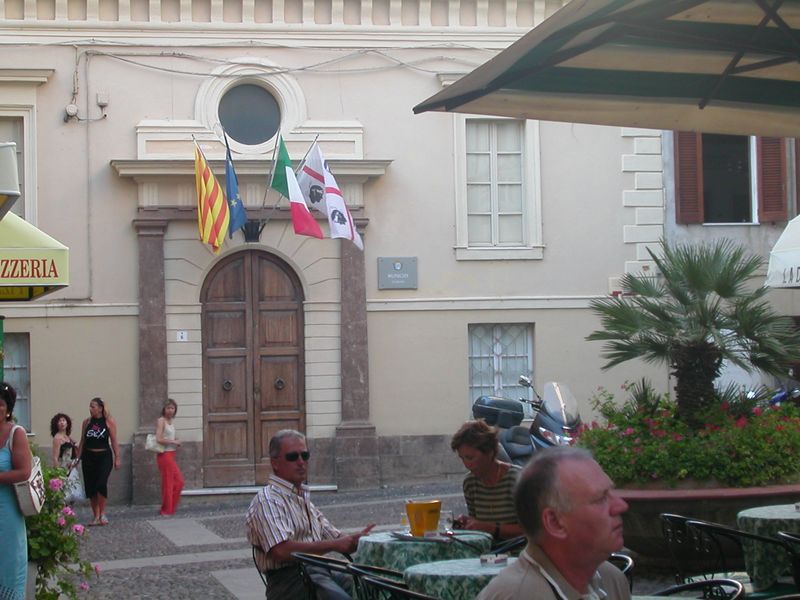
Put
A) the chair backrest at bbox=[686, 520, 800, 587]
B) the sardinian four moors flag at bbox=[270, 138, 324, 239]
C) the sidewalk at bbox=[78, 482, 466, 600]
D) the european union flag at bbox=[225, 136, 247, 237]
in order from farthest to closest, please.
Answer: the european union flag at bbox=[225, 136, 247, 237]
the sardinian four moors flag at bbox=[270, 138, 324, 239]
the sidewalk at bbox=[78, 482, 466, 600]
the chair backrest at bbox=[686, 520, 800, 587]

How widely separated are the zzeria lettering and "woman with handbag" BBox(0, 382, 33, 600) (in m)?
→ 2.98

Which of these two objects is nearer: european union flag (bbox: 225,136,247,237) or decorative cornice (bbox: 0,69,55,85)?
european union flag (bbox: 225,136,247,237)

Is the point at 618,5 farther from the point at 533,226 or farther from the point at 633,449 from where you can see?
the point at 533,226

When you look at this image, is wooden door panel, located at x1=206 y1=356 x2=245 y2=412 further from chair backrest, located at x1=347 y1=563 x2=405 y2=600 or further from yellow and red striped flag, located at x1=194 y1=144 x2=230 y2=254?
chair backrest, located at x1=347 y1=563 x2=405 y2=600

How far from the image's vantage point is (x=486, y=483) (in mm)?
7465

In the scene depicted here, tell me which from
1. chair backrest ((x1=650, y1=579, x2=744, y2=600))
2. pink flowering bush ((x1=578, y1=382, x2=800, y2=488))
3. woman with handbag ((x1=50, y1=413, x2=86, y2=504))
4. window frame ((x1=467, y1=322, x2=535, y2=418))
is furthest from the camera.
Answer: window frame ((x1=467, y1=322, x2=535, y2=418))

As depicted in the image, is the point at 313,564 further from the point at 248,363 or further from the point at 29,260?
the point at 248,363

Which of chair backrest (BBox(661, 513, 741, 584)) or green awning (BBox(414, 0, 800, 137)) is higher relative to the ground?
green awning (BBox(414, 0, 800, 137))

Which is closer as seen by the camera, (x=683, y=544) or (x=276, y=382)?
(x=683, y=544)

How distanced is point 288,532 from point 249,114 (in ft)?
45.6

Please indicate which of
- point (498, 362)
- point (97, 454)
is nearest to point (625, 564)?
point (97, 454)

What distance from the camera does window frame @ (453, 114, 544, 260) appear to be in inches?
797

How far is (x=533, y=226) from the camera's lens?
66.7ft

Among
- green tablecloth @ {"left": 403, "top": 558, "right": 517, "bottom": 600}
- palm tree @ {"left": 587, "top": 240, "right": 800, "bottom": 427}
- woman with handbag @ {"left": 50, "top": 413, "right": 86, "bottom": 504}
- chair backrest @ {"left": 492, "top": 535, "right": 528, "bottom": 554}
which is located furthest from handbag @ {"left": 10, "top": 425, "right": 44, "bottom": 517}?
woman with handbag @ {"left": 50, "top": 413, "right": 86, "bottom": 504}
